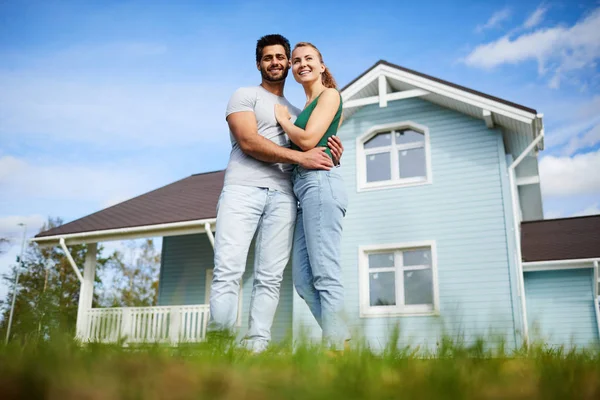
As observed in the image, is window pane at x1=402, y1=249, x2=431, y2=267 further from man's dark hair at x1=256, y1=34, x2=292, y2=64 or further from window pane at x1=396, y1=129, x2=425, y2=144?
man's dark hair at x1=256, y1=34, x2=292, y2=64

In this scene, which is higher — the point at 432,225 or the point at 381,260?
the point at 432,225

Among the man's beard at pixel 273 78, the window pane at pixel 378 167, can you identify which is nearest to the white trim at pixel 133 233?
the window pane at pixel 378 167

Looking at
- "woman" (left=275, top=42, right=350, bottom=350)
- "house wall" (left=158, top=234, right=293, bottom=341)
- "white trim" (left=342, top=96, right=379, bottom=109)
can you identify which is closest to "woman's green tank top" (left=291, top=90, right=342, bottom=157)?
"woman" (left=275, top=42, right=350, bottom=350)

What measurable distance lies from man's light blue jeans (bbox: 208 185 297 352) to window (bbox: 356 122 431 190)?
28.0 ft

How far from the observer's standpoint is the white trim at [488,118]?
1046cm

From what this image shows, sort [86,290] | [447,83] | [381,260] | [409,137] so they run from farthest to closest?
1. [86,290]
2. [409,137]
3. [381,260]
4. [447,83]

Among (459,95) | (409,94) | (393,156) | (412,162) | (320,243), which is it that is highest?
(409,94)

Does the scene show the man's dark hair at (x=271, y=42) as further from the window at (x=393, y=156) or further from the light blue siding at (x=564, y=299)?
the light blue siding at (x=564, y=299)

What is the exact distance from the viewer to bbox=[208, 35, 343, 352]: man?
2816mm

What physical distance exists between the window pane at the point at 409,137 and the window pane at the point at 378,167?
44cm

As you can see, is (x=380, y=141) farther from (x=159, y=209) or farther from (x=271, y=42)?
(x=271, y=42)

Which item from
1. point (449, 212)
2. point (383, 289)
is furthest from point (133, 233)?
point (449, 212)

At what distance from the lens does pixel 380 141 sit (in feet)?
38.8

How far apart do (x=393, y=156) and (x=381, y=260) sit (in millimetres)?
2315
